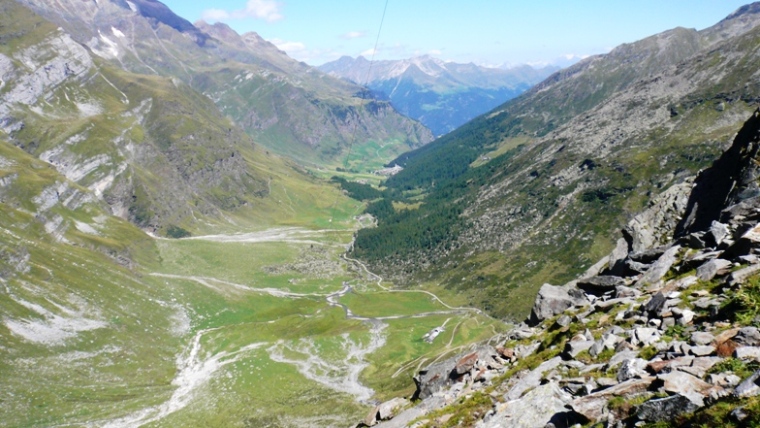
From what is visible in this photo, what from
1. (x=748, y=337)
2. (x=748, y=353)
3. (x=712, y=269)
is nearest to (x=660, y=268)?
(x=712, y=269)

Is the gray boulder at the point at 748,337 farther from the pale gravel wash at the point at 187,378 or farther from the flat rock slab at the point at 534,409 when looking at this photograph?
the pale gravel wash at the point at 187,378

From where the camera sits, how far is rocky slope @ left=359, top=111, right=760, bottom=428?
18.4m

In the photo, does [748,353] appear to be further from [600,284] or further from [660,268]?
[600,284]

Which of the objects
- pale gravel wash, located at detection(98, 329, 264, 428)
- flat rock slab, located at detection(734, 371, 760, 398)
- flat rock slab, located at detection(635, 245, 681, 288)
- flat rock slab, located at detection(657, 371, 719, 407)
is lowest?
pale gravel wash, located at detection(98, 329, 264, 428)

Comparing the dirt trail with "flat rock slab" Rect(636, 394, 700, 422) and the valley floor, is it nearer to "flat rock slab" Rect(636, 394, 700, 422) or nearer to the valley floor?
the valley floor

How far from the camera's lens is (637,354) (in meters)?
25.2

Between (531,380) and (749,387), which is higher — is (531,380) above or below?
below

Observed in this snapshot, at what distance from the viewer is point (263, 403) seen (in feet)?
449

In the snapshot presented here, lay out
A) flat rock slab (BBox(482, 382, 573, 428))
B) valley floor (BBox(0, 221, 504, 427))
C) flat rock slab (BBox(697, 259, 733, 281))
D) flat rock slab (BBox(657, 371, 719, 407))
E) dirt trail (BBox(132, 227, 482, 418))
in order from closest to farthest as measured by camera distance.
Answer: flat rock slab (BBox(657, 371, 719, 407)), flat rock slab (BBox(482, 382, 573, 428)), flat rock slab (BBox(697, 259, 733, 281)), valley floor (BBox(0, 221, 504, 427)), dirt trail (BBox(132, 227, 482, 418))

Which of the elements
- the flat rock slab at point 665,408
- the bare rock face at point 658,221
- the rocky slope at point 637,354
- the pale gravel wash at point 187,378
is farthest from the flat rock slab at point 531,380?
the pale gravel wash at point 187,378

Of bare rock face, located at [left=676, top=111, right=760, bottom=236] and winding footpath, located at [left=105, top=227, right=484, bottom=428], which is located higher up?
bare rock face, located at [left=676, top=111, right=760, bottom=236]

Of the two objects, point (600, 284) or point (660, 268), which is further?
point (600, 284)

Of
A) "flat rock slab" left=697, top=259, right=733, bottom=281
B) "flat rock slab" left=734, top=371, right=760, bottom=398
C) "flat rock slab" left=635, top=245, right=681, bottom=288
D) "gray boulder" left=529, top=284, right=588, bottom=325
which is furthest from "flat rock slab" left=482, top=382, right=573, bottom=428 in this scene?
"gray boulder" left=529, top=284, right=588, bottom=325

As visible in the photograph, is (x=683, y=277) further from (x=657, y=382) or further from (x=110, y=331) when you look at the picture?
(x=110, y=331)
